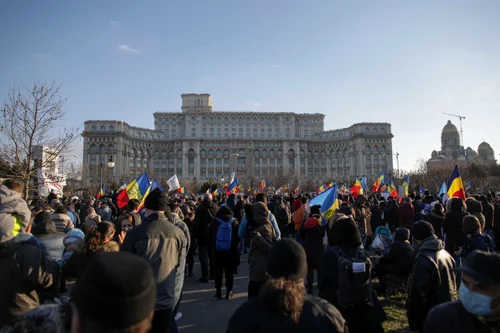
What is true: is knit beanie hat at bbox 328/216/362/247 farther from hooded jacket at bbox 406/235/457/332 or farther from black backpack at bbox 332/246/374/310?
hooded jacket at bbox 406/235/457/332

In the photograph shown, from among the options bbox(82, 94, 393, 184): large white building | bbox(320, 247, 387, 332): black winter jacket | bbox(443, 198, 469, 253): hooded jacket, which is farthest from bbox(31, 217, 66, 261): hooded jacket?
bbox(82, 94, 393, 184): large white building

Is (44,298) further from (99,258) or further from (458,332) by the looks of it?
(458,332)

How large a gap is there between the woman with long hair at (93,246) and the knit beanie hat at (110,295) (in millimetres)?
3188

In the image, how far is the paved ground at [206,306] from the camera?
6.48 meters

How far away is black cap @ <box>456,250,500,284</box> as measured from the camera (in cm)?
246

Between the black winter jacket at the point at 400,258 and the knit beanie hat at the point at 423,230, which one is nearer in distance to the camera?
the knit beanie hat at the point at 423,230

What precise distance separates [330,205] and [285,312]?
324 inches

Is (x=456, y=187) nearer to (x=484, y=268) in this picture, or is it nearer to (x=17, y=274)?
(x=484, y=268)

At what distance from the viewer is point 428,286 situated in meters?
4.18

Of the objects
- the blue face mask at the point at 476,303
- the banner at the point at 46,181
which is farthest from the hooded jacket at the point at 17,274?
the banner at the point at 46,181

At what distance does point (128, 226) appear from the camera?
6.98m

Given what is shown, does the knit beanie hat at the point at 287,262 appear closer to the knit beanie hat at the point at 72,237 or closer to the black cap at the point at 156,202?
the black cap at the point at 156,202

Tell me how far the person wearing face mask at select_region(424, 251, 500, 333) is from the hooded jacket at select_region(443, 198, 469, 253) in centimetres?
653


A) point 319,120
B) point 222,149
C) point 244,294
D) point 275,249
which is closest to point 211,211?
point 244,294
